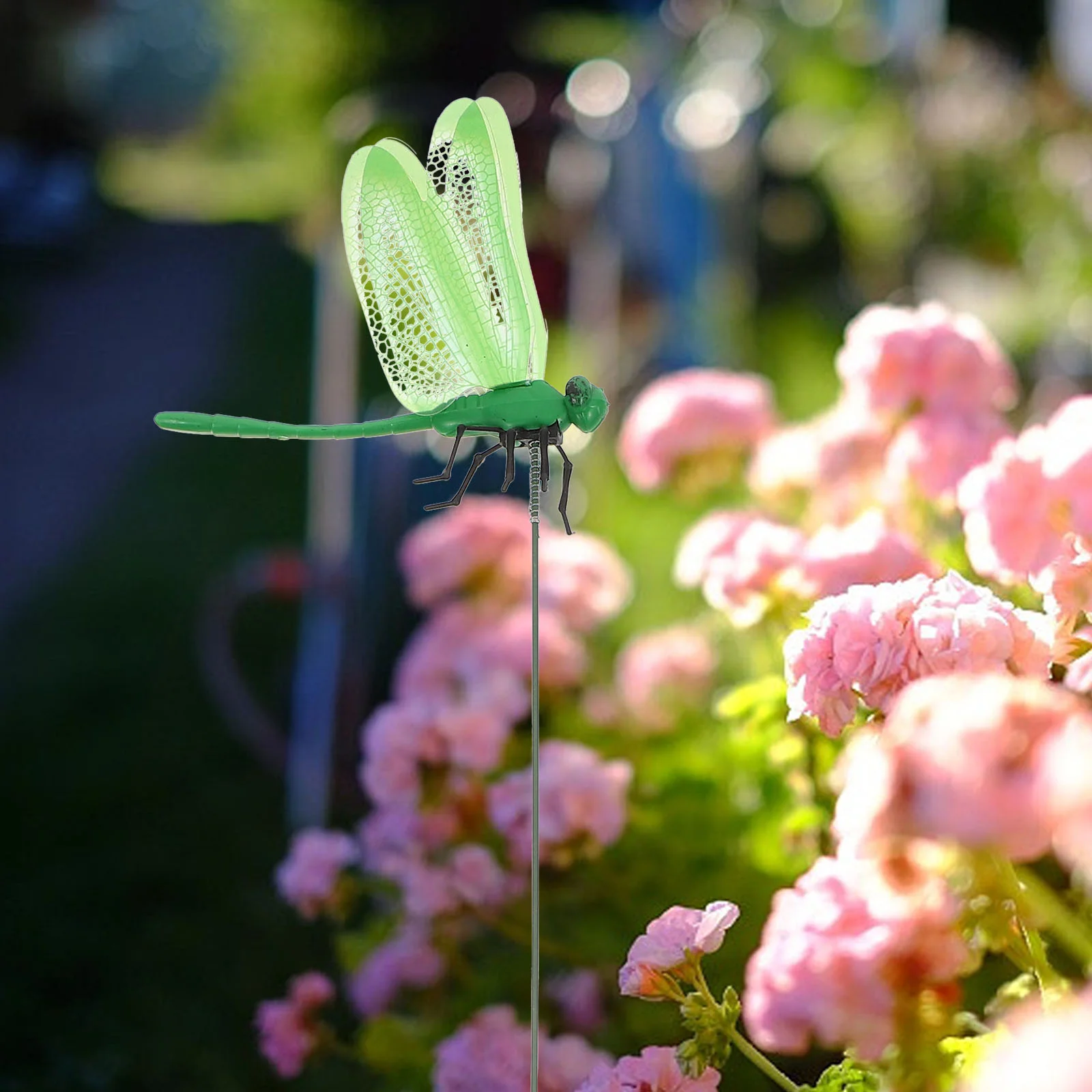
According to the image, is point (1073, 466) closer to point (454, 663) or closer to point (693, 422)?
point (693, 422)

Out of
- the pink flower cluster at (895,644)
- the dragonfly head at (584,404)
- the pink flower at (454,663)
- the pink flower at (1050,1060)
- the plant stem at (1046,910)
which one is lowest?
the plant stem at (1046,910)

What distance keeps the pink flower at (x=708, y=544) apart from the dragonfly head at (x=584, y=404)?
0.46 meters

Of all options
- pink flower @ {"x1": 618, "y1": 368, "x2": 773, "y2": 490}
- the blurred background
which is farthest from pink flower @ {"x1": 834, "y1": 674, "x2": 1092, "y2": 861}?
the blurred background

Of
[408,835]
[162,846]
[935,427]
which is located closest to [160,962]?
[162,846]

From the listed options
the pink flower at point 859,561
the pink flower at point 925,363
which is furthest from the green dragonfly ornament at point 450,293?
the pink flower at point 925,363

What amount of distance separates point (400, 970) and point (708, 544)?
55 centimetres

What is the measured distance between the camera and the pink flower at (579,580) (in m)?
2.06

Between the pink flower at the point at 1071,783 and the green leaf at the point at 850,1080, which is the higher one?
the pink flower at the point at 1071,783

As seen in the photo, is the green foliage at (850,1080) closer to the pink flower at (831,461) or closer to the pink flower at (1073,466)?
the pink flower at (1073,466)

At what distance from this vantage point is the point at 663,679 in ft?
6.81

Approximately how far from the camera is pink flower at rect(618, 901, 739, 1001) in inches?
36.1

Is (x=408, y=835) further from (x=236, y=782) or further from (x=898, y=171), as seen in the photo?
(x=898, y=171)

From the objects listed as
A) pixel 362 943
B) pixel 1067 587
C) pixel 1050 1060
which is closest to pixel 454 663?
pixel 362 943

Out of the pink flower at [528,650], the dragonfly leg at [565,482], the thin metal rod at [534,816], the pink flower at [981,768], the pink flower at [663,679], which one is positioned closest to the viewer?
→ the pink flower at [981,768]
